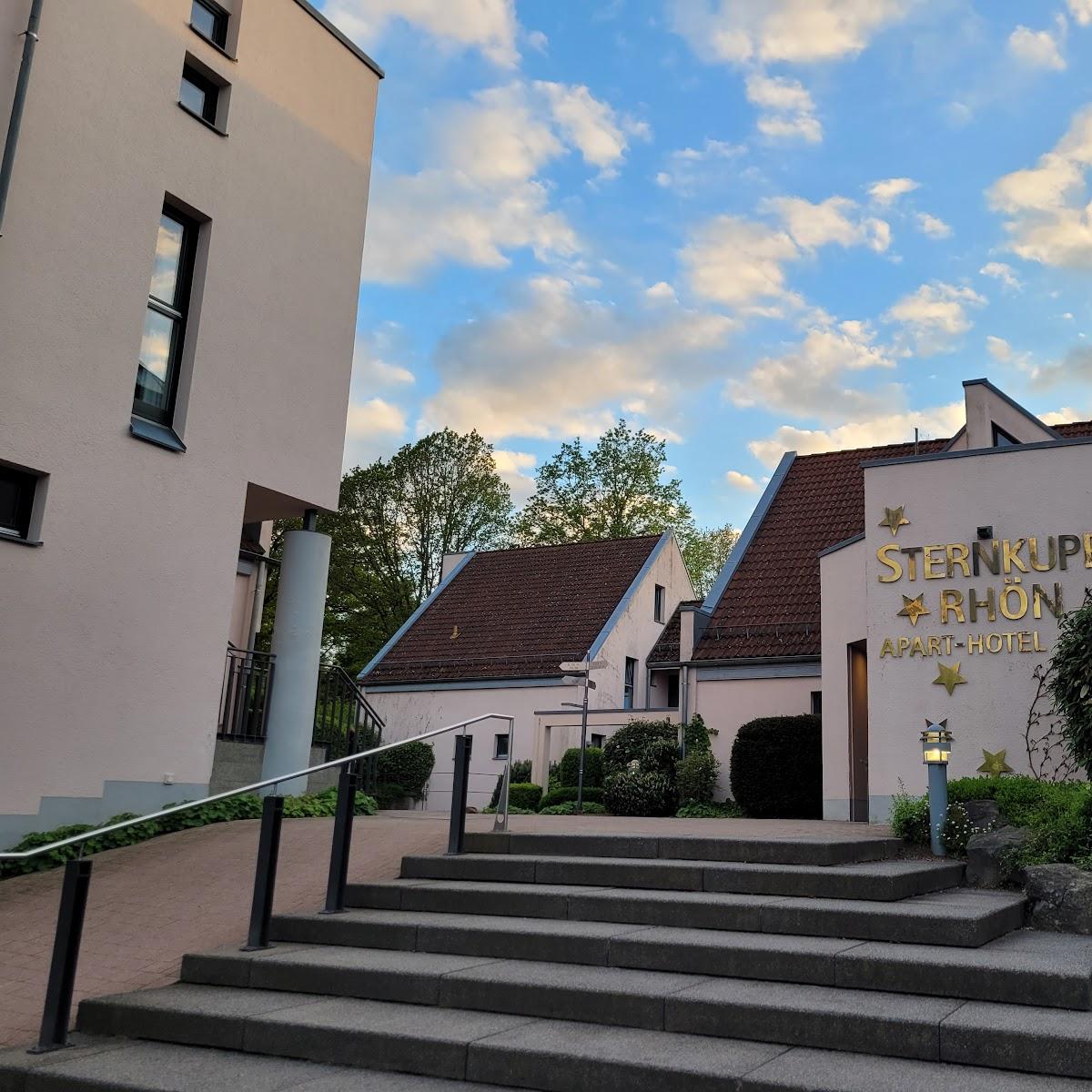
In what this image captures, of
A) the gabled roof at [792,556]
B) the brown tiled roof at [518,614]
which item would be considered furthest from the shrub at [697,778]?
the brown tiled roof at [518,614]

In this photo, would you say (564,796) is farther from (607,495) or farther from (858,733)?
(607,495)

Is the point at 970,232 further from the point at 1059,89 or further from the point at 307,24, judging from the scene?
the point at 307,24

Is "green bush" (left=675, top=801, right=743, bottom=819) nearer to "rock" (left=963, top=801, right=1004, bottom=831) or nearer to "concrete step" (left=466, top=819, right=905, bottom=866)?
"rock" (left=963, top=801, right=1004, bottom=831)

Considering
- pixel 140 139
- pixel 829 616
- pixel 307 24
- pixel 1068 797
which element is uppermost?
pixel 307 24

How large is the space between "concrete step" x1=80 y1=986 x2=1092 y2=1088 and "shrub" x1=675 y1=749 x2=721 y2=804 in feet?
43.5

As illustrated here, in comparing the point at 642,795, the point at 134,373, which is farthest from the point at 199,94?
the point at 642,795

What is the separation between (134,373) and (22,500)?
185 centimetres

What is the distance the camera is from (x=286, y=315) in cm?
1395

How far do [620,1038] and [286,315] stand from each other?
428 inches

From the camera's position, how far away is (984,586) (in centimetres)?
1298

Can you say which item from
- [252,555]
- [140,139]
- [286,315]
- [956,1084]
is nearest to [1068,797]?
[956,1084]

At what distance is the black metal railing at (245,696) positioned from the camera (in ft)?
44.2

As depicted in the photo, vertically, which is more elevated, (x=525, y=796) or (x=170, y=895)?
(x=525, y=796)

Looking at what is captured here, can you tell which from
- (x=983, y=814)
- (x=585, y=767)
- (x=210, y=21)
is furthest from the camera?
(x=585, y=767)
